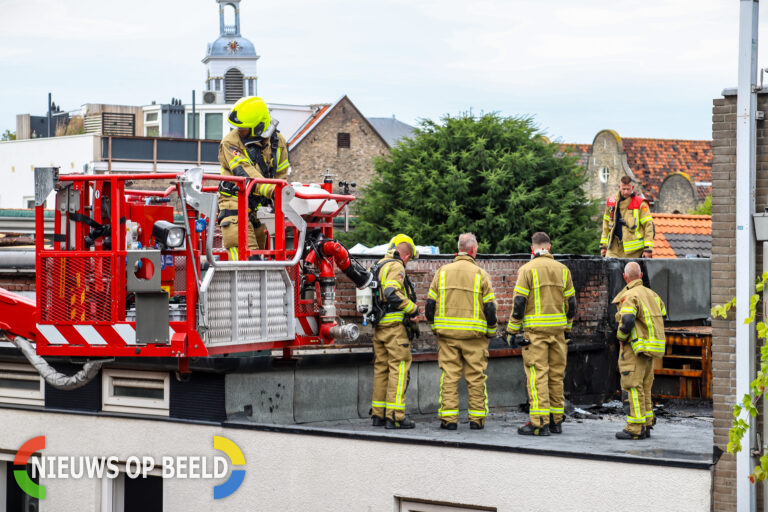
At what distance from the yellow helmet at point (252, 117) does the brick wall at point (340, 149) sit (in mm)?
37448

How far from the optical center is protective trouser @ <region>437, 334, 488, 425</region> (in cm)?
1022

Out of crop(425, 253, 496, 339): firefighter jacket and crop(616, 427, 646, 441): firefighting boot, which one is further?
crop(425, 253, 496, 339): firefighter jacket

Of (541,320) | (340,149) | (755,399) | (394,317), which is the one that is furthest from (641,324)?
(340,149)

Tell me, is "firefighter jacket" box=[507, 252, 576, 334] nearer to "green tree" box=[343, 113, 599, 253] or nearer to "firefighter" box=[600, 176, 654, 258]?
"firefighter" box=[600, 176, 654, 258]

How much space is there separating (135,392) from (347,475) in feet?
8.06

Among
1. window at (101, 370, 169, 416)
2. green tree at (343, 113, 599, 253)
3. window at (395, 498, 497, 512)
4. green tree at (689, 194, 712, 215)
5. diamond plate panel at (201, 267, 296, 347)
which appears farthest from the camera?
green tree at (689, 194, 712, 215)

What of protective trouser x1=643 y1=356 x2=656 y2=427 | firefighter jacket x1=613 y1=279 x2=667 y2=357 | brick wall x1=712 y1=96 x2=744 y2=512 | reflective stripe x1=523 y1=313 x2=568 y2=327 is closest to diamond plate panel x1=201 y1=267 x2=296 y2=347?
reflective stripe x1=523 y1=313 x2=568 y2=327

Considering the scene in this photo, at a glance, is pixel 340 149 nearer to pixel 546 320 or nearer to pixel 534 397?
pixel 546 320

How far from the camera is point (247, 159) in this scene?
10.1 meters

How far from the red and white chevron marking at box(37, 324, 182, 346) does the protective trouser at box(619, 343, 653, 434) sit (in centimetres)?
417

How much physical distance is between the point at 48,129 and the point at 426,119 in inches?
1296

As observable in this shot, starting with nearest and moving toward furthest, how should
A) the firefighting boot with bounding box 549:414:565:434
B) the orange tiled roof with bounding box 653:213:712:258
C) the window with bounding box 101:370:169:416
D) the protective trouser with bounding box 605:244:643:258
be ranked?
the firefighting boot with bounding box 549:414:565:434 < the window with bounding box 101:370:169:416 < the protective trouser with bounding box 605:244:643:258 < the orange tiled roof with bounding box 653:213:712:258

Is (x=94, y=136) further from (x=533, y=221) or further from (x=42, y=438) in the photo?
(x=42, y=438)

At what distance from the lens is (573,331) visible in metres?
12.9
